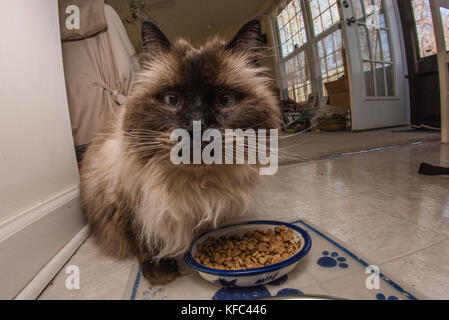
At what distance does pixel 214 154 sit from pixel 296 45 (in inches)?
218

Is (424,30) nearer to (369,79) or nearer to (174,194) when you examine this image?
(369,79)

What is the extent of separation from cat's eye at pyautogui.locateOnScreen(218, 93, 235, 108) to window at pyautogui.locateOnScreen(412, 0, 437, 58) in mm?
4910

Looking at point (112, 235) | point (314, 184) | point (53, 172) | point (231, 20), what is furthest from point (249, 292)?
point (231, 20)

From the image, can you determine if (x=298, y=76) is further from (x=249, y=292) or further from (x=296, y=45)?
(x=249, y=292)

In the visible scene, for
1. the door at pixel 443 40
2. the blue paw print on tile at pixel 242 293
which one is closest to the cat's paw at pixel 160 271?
the blue paw print on tile at pixel 242 293

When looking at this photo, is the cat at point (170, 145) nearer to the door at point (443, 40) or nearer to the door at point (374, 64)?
the door at point (443, 40)

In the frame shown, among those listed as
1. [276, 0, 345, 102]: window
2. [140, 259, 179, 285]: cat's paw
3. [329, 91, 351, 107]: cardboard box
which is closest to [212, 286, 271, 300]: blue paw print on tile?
[140, 259, 179, 285]: cat's paw

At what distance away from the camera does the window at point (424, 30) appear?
4039mm

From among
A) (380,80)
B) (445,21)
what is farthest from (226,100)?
(380,80)

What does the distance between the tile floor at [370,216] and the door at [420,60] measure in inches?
131

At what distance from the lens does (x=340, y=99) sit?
15.6 ft

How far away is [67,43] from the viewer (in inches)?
56.9

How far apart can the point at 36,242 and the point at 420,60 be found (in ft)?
Result: 19.3

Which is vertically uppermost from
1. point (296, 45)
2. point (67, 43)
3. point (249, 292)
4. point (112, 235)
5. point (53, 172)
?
point (296, 45)
